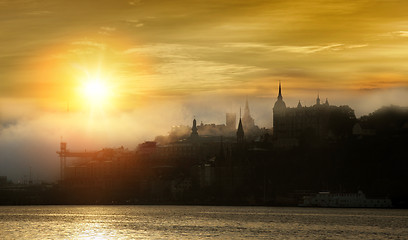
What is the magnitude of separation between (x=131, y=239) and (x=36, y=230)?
1011 inches

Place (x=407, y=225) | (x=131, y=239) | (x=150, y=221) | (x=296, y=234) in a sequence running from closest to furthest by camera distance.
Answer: (x=131, y=239), (x=296, y=234), (x=407, y=225), (x=150, y=221)

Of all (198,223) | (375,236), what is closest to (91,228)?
(198,223)

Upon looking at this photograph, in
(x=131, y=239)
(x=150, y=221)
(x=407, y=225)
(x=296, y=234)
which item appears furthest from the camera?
(x=150, y=221)

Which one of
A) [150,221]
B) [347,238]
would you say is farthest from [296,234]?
[150,221]

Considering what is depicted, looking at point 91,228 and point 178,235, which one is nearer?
point 178,235

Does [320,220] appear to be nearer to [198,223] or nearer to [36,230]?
[198,223]

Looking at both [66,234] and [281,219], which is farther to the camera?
[281,219]

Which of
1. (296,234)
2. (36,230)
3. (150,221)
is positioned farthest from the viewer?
(150,221)

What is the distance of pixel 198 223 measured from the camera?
16375 centimetres

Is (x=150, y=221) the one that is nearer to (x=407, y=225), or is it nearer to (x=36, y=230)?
(x=36, y=230)

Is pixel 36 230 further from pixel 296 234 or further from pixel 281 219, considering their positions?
pixel 281 219

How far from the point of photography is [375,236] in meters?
132

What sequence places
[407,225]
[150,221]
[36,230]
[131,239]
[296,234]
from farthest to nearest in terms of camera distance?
1. [150,221]
2. [407,225]
3. [36,230]
4. [296,234]
5. [131,239]

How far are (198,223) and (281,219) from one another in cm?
2300
